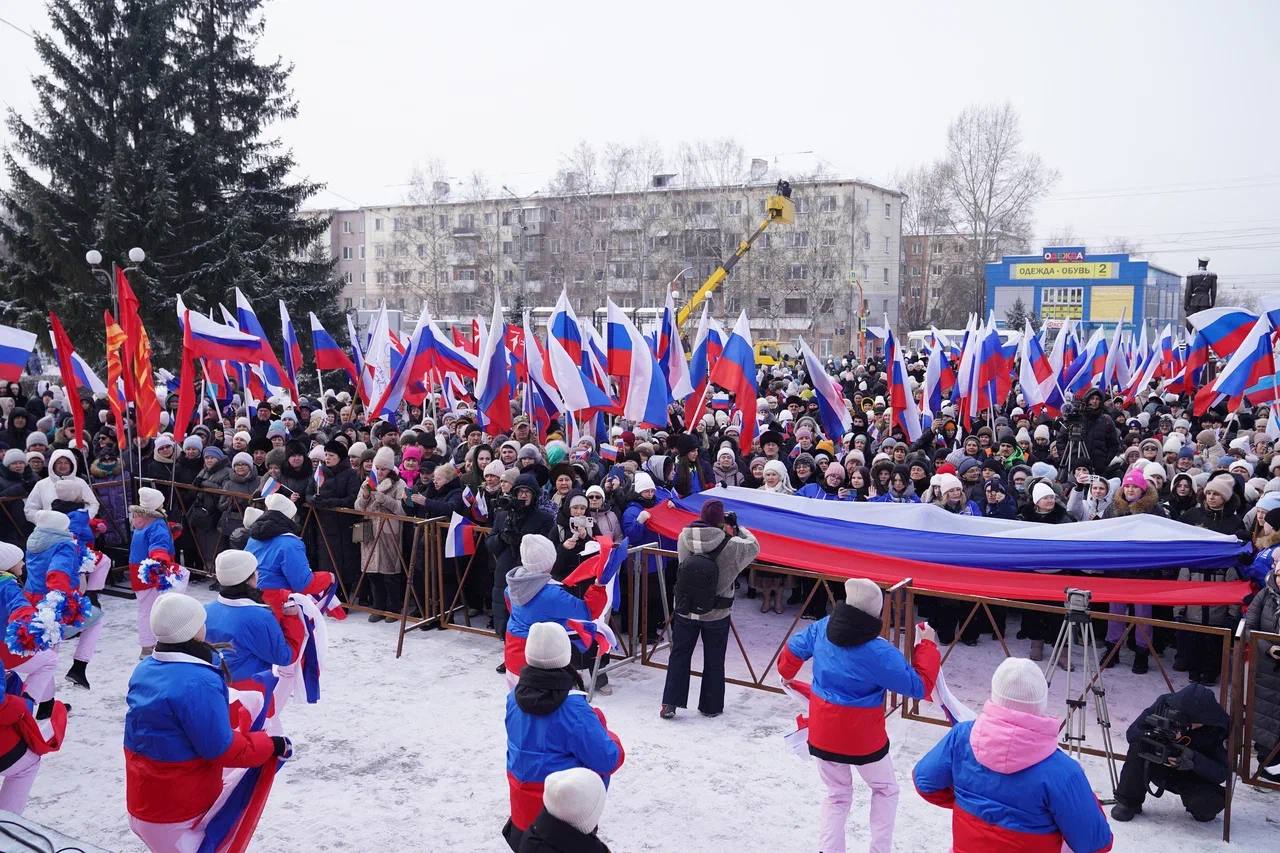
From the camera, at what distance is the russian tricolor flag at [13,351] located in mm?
10383

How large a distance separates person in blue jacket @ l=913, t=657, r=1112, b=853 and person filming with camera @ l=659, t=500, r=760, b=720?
337cm

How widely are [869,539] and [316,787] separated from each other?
4.64 m

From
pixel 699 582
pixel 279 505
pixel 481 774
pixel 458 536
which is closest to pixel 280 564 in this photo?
pixel 279 505

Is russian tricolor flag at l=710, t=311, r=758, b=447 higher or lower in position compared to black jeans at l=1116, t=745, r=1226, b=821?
higher

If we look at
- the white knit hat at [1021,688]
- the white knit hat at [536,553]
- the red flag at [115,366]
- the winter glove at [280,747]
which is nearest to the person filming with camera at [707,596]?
the white knit hat at [536,553]

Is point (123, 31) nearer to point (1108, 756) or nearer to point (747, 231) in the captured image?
point (1108, 756)

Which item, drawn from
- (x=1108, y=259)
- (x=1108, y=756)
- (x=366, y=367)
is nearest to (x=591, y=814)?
(x=1108, y=756)

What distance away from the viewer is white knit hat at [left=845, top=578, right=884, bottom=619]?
4.96m

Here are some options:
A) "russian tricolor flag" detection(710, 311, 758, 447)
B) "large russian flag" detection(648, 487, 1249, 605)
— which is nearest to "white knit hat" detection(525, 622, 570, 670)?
"large russian flag" detection(648, 487, 1249, 605)

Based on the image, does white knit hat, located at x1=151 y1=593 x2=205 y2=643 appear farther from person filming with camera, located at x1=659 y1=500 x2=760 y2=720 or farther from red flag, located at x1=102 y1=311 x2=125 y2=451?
red flag, located at x1=102 y1=311 x2=125 y2=451

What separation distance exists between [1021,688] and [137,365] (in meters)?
9.50

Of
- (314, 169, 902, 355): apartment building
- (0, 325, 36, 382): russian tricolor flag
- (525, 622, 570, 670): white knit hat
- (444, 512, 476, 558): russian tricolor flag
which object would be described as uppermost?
(314, 169, 902, 355): apartment building

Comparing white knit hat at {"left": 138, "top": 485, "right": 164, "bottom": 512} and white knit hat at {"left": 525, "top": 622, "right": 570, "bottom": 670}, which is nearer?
white knit hat at {"left": 525, "top": 622, "right": 570, "bottom": 670}

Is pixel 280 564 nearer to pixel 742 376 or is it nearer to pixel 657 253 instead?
pixel 742 376
